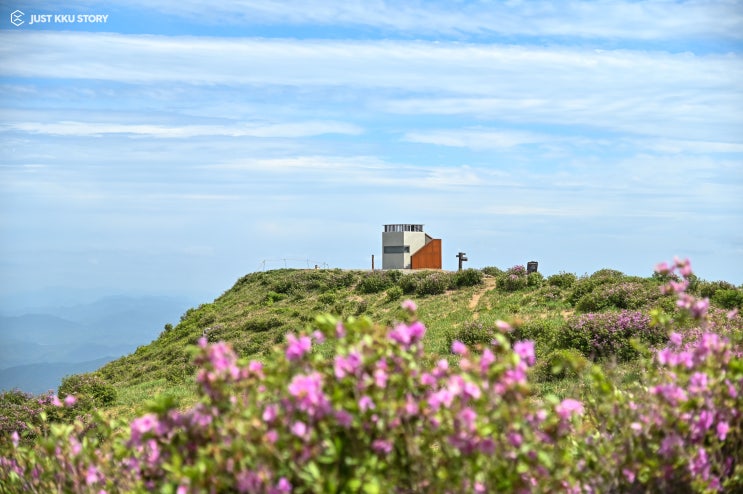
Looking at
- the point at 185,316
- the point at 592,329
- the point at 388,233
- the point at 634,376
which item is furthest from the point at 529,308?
A: the point at 185,316

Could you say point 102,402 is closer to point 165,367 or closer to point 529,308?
point 165,367

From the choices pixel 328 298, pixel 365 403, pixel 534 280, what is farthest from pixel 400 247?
pixel 365 403

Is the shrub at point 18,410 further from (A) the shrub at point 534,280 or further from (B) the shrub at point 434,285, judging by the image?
(A) the shrub at point 534,280

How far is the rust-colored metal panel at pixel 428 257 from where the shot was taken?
160 feet

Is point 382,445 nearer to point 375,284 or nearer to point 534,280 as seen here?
point 534,280

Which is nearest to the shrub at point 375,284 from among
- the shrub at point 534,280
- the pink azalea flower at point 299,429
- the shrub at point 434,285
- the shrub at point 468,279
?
the shrub at point 434,285

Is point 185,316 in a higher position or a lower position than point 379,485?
lower

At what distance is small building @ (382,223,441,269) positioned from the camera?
1928 inches

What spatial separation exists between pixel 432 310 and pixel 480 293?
3.42 meters

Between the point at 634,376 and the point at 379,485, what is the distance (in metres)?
11.7

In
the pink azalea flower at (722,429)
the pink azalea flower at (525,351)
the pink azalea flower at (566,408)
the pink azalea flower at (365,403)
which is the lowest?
the pink azalea flower at (722,429)

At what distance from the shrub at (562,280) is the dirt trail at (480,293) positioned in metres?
3.06

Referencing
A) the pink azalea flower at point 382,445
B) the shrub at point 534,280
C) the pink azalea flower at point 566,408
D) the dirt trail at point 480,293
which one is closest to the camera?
the pink azalea flower at point 382,445

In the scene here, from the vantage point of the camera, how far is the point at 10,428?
17.7 meters
